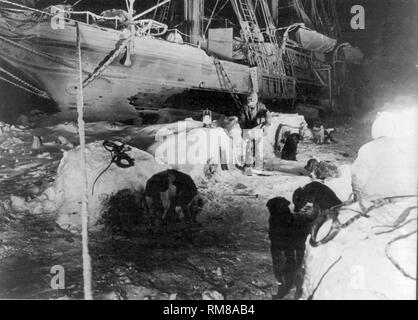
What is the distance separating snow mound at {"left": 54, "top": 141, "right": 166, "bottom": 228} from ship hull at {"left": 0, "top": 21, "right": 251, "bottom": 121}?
360 centimetres

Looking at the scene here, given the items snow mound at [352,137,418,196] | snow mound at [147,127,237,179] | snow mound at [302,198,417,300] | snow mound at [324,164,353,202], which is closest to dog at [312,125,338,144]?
snow mound at [324,164,353,202]

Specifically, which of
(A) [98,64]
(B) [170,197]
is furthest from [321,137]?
(A) [98,64]

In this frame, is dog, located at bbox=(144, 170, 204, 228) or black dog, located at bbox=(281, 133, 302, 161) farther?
black dog, located at bbox=(281, 133, 302, 161)

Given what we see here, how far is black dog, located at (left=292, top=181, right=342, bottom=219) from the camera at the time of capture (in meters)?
5.01

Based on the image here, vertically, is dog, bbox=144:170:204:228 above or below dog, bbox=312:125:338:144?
below

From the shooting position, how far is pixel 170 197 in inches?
197

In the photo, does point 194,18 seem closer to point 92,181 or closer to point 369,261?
point 92,181

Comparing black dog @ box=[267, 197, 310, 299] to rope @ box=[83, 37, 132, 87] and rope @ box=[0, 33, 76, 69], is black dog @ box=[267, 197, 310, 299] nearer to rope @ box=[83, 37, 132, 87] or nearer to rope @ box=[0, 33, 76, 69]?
rope @ box=[83, 37, 132, 87]

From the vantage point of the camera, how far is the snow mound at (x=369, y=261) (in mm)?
2436

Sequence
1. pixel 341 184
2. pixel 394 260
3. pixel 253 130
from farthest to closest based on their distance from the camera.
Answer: pixel 253 130, pixel 341 184, pixel 394 260

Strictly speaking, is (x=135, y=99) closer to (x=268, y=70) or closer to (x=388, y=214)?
(x=268, y=70)

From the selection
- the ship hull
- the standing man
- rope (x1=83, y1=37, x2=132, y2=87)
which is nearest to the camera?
the standing man

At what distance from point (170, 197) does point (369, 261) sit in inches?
121

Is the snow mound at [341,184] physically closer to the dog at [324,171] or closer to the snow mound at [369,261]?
the dog at [324,171]
